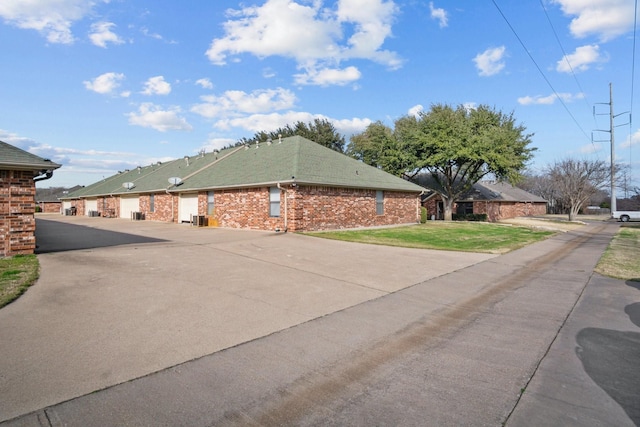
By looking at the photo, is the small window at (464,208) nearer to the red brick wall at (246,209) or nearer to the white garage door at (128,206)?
the red brick wall at (246,209)

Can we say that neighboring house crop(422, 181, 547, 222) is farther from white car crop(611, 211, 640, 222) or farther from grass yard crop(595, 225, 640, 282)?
grass yard crop(595, 225, 640, 282)

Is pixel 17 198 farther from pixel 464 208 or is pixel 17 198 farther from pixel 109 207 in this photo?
pixel 464 208

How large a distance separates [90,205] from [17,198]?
37.2m

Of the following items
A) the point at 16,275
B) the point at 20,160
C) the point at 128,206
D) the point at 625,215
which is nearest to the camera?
the point at 16,275

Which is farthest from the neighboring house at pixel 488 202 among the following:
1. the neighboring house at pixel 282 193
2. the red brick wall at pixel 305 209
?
the red brick wall at pixel 305 209

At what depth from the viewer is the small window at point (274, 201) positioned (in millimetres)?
17859

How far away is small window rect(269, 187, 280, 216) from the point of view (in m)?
17.9

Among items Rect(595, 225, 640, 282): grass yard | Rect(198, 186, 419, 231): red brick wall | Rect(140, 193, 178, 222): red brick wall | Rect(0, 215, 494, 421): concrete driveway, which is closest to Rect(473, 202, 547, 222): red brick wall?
Rect(198, 186, 419, 231): red brick wall

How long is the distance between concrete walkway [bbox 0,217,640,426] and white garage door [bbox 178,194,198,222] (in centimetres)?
1825

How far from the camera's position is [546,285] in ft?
25.2

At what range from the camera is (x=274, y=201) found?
18.1m

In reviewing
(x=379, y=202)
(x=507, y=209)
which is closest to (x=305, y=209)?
(x=379, y=202)

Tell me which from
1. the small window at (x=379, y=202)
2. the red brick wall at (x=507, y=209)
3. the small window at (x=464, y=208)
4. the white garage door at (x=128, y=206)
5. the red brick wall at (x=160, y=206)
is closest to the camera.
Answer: the small window at (x=379, y=202)

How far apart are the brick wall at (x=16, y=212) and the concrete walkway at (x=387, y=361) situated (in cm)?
530
